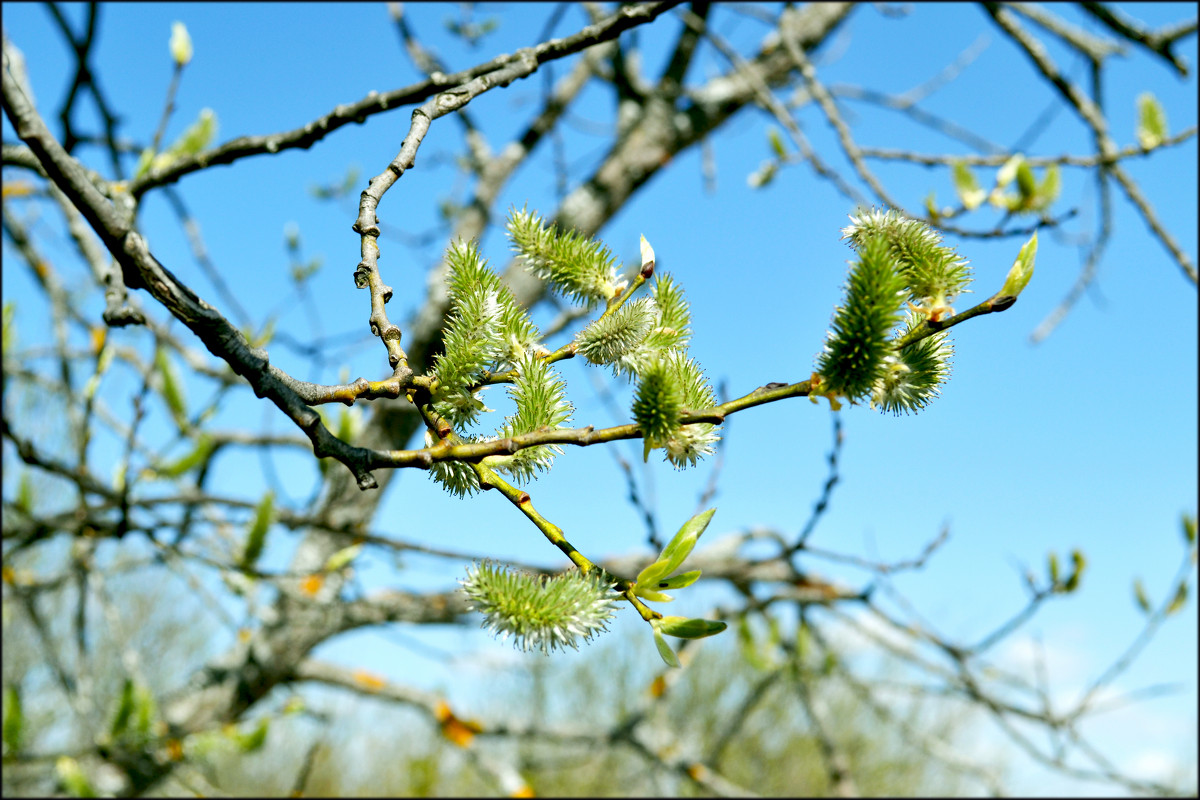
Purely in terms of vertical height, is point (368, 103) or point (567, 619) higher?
point (368, 103)

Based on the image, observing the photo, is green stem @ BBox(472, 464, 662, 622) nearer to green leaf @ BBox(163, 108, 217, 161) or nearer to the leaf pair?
the leaf pair

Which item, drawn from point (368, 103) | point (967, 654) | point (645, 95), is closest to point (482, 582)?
point (368, 103)

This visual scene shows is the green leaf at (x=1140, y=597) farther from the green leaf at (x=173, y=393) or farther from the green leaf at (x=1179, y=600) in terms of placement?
the green leaf at (x=173, y=393)

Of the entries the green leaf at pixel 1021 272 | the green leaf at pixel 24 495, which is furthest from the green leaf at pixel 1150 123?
the green leaf at pixel 24 495

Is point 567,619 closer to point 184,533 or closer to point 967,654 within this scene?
point 184,533

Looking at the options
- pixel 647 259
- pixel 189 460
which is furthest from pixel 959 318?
pixel 189 460

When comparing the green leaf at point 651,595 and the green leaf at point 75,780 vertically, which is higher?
the green leaf at point 651,595
